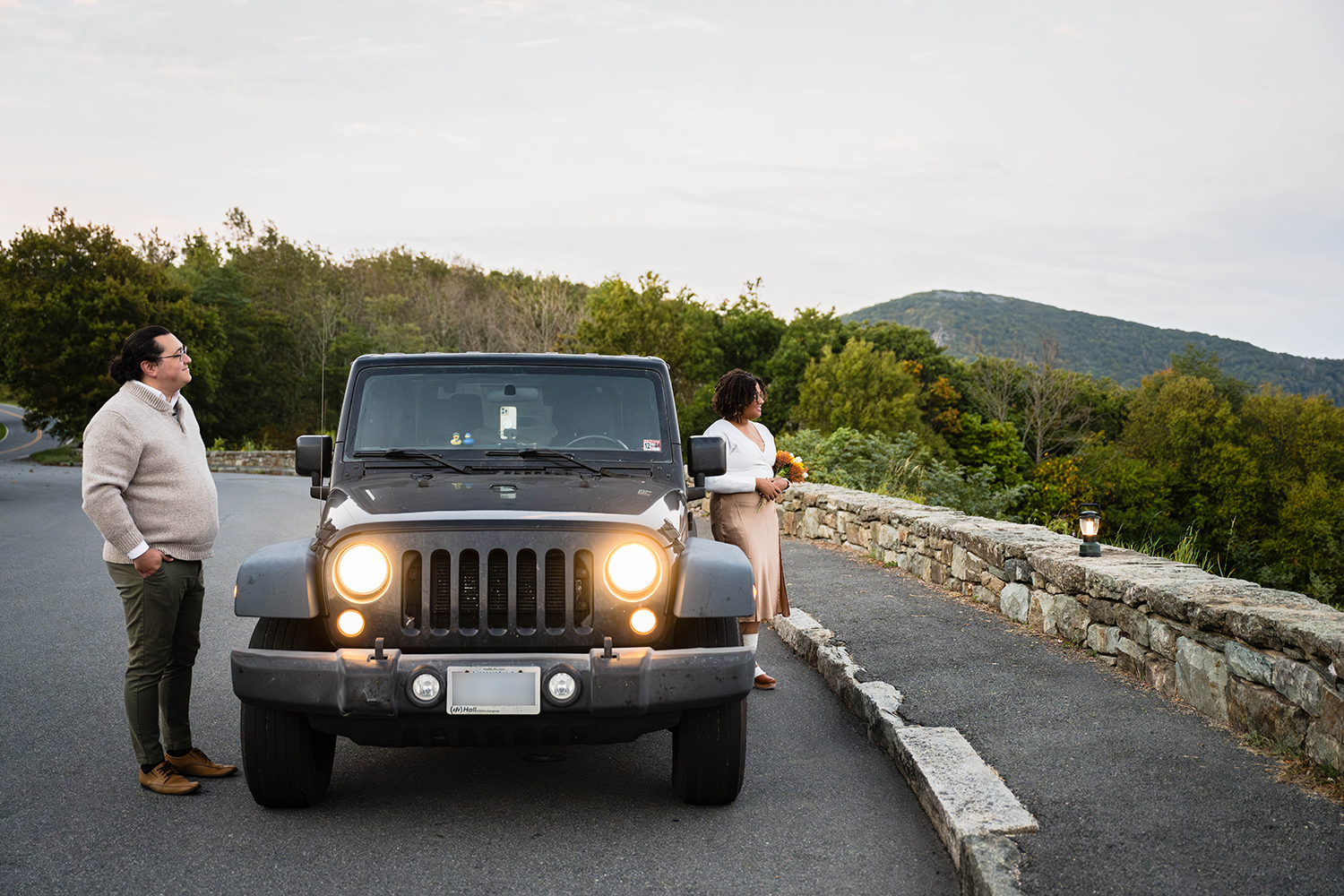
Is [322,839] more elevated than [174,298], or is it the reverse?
[174,298]

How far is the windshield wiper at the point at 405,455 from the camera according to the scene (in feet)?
15.6

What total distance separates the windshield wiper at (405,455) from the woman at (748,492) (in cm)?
165

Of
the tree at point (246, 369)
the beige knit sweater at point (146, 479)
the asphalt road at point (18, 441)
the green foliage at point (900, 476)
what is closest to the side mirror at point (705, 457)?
the beige knit sweater at point (146, 479)

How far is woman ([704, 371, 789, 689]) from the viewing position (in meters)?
5.75

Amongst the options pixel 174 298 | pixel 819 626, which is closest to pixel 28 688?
pixel 819 626

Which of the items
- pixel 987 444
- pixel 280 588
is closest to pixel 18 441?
pixel 987 444

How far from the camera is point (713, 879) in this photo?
346 centimetres

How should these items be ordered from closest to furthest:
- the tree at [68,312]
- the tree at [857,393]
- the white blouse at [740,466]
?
the white blouse at [740,466]
the tree at [68,312]
the tree at [857,393]

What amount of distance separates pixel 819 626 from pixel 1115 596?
2.17 m

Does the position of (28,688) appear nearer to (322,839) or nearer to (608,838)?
(322,839)

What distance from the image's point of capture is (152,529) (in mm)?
4234

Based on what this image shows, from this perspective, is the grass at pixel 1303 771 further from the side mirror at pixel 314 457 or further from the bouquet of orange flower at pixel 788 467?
the side mirror at pixel 314 457

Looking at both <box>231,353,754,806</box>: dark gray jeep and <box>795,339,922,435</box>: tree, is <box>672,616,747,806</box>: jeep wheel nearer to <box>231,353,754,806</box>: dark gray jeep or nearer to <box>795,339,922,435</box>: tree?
<box>231,353,754,806</box>: dark gray jeep

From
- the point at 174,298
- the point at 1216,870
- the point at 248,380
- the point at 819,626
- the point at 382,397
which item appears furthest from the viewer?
the point at 248,380
